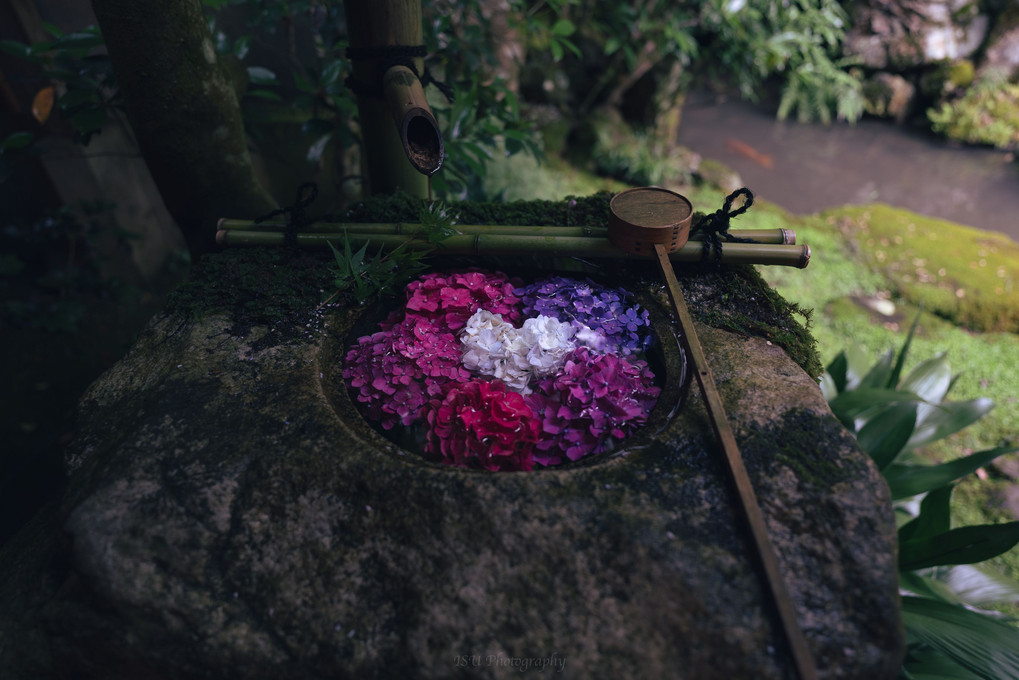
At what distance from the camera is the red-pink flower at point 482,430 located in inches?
65.5

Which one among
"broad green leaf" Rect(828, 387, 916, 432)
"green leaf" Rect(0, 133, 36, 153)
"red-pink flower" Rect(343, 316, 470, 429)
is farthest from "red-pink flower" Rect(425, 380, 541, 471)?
"green leaf" Rect(0, 133, 36, 153)

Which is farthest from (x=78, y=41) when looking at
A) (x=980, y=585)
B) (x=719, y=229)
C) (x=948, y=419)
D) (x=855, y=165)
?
(x=855, y=165)

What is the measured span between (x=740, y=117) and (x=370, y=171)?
23.2 ft

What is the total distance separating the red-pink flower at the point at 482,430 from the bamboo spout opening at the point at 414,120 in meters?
0.74

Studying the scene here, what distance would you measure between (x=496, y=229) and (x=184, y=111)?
127cm

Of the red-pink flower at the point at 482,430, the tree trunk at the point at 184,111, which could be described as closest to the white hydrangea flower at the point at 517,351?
the red-pink flower at the point at 482,430

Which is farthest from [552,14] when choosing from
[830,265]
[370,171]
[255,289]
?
[255,289]

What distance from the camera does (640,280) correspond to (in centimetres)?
212

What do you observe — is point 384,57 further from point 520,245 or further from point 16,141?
point 16,141

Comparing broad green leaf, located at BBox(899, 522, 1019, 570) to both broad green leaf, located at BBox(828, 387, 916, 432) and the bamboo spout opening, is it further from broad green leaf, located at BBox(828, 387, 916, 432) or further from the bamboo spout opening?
the bamboo spout opening

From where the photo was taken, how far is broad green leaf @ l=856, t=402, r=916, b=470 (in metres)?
2.33

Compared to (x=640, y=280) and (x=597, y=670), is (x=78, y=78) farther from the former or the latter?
A: (x=597, y=670)

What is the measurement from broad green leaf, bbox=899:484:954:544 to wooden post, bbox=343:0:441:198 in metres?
2.14

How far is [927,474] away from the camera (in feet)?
7.73
